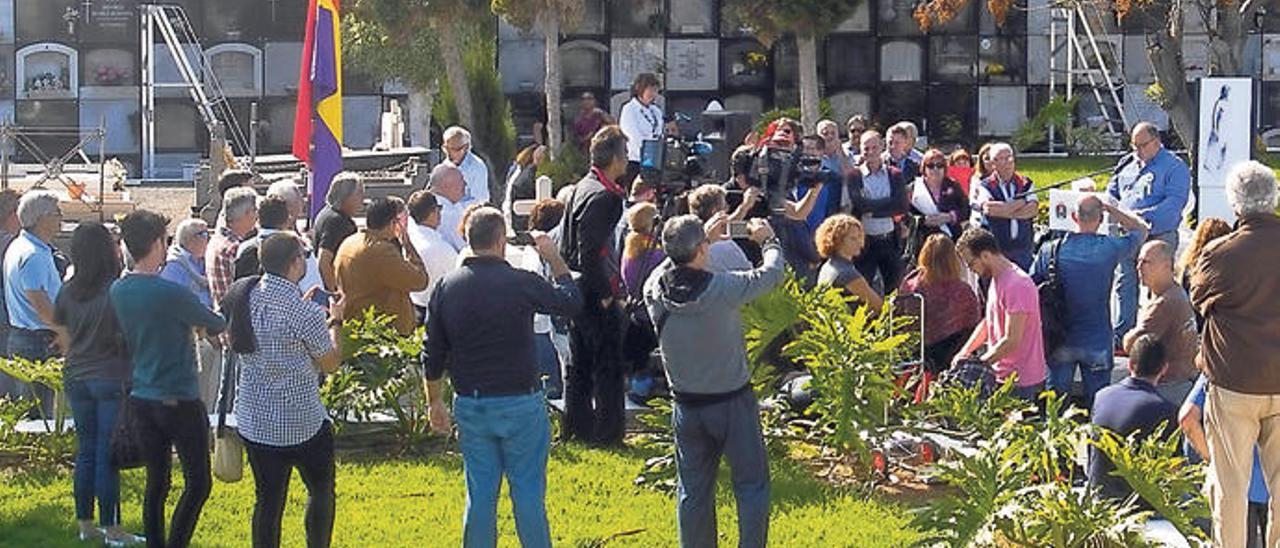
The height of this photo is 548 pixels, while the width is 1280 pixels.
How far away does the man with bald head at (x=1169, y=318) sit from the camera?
381 inches

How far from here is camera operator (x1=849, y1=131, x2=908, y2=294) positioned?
14.1 metres

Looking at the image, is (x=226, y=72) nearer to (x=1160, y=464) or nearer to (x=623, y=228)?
(x=623, y=228)

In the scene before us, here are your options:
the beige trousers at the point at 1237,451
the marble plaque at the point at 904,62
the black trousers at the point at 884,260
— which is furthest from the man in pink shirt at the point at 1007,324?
the marble plaque at the point at 904,62

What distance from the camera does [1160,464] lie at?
8.37 meters

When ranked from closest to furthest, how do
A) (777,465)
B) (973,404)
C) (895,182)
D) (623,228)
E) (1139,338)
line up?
(1139,338)
(973,404)
(777,465)
(623,228)
(895,182)

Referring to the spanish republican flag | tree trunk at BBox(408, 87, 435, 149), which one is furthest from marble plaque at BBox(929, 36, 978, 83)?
the spanish republican flag

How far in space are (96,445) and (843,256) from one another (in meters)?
4.03

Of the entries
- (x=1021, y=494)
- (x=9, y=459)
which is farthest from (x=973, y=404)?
(x=9, y=459)

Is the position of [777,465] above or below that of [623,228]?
below

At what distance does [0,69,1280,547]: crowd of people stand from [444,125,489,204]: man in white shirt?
0.91m

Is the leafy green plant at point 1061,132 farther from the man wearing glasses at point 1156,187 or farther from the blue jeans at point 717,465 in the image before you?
the blue jeans at point 717,465

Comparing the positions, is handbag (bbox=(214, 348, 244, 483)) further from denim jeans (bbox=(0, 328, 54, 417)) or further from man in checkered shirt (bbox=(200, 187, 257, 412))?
denim jeans (bbox=(0, 328, 54, 417))

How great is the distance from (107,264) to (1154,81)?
991 inches

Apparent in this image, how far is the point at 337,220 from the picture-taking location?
11.5 metres
